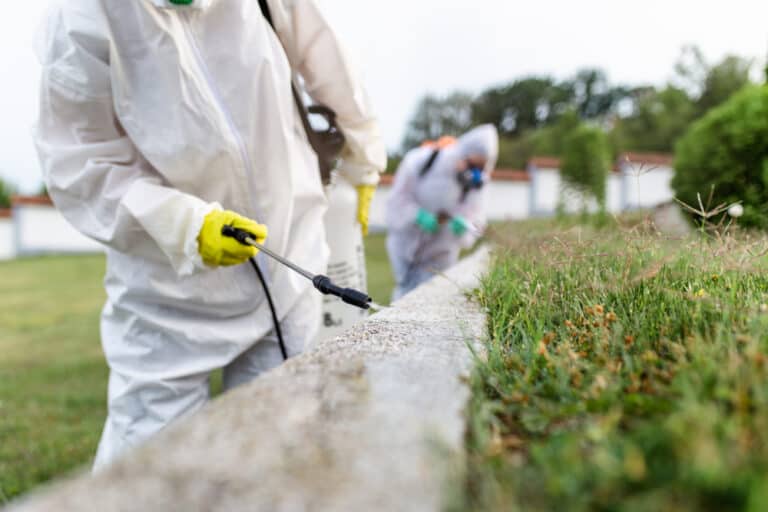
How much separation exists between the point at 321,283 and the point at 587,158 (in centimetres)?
972

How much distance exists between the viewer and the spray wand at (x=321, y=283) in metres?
1.49

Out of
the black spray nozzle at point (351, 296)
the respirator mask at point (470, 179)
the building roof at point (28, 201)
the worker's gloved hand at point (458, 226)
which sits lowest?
the building roof at point (28, 201)

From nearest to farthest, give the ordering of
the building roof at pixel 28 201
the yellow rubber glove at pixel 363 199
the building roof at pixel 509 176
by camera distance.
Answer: the yellow rubber glove at pixel 363 199 → the building roof at pixel 509 176 → the building roof at pixel 28 201

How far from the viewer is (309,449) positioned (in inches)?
25.9

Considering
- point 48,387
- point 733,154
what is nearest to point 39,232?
point 48,387

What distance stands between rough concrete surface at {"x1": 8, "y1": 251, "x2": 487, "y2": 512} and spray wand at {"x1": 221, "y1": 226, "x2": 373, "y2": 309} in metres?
0.52

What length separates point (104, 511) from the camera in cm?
55

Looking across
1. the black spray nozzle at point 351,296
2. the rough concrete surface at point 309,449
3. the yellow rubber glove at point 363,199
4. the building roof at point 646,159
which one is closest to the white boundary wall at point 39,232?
the building roof at point 646,159

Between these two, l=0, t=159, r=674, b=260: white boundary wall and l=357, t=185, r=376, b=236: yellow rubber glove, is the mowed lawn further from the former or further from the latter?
l=0, t=159, r=674, b=260: white boundary wall

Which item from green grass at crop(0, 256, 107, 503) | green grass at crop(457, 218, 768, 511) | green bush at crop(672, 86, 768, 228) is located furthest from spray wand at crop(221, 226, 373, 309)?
green bush at crop(672, 86, 768, 228)

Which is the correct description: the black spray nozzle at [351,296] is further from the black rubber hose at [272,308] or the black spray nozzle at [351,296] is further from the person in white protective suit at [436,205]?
the person in white protective suit at [436,205]

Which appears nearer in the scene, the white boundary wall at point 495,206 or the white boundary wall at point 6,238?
the white boundary wall at point 495,206

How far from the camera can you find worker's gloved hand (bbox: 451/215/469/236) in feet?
15.3

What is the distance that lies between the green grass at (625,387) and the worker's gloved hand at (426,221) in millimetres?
3196
